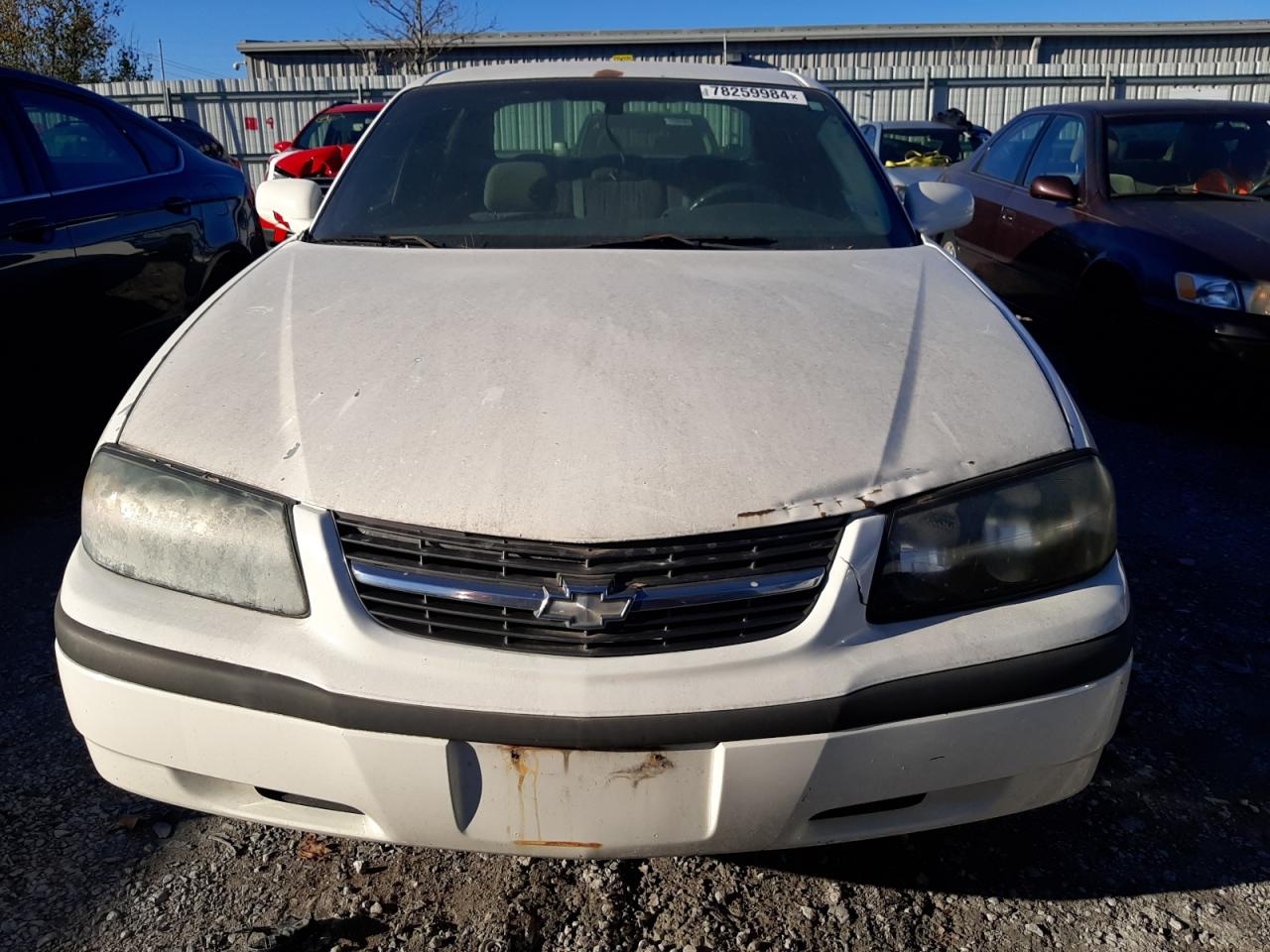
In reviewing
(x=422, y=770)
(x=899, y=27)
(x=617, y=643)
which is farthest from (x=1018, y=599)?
(x=899, y=27)

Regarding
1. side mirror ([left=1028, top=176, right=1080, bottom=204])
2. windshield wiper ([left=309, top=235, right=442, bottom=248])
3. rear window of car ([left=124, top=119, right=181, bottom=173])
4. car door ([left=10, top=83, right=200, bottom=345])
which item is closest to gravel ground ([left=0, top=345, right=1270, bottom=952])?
windshield wiper ([left=309, top=235, right=442, bottom=248])

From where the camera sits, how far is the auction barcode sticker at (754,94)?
10.0ft

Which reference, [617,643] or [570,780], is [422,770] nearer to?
[570,780]

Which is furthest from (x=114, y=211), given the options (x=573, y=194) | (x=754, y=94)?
(x=754, y=94)

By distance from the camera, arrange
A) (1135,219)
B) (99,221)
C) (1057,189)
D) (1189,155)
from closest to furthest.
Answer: (99,221) < (1135,219) < (1057,189) < (1189,155)

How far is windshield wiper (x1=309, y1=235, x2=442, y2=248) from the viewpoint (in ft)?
8.54

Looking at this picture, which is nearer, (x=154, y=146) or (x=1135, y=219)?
(x=154, y=146)

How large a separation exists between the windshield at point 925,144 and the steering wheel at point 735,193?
10.1m

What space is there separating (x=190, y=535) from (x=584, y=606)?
659 mm

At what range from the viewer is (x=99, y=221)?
12.8 feet

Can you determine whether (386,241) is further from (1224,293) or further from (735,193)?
(1224,293)

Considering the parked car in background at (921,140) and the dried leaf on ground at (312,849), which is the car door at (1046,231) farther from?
the parked car in background at (921,140)

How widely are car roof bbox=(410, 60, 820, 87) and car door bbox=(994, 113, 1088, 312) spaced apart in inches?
98.9

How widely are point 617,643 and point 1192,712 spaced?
1757 millimetres
